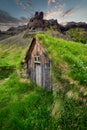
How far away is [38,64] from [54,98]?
5689 mm

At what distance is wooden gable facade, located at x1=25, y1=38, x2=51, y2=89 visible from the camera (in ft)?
73.6

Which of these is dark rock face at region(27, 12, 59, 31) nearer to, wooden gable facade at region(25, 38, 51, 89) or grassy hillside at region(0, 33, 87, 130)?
wooden gable facade at region(25, 38, 51, 89)

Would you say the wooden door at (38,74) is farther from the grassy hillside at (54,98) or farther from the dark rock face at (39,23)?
the dark rock face at (39,23)

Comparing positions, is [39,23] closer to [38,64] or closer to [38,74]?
[38,64]

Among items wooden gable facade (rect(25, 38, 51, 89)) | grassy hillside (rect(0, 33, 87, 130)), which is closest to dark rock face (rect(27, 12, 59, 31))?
wooden gable facade (rect(25, 38, 51, 89))

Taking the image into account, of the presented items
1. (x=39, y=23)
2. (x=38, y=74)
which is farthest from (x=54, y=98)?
(x=39, y=23)

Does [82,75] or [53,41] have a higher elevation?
[53,41]

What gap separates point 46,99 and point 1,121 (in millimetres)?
4037

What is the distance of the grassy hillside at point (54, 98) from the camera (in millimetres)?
16109

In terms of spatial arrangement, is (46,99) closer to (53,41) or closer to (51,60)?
(51,60)

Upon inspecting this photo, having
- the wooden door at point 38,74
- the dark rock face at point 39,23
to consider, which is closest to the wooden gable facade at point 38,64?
the wooden door at point 38,74

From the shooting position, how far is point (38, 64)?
2423 cm

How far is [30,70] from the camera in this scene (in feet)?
85.3

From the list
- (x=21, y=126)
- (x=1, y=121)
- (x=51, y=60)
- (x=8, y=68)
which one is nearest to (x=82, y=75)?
(x=51, y=60)
